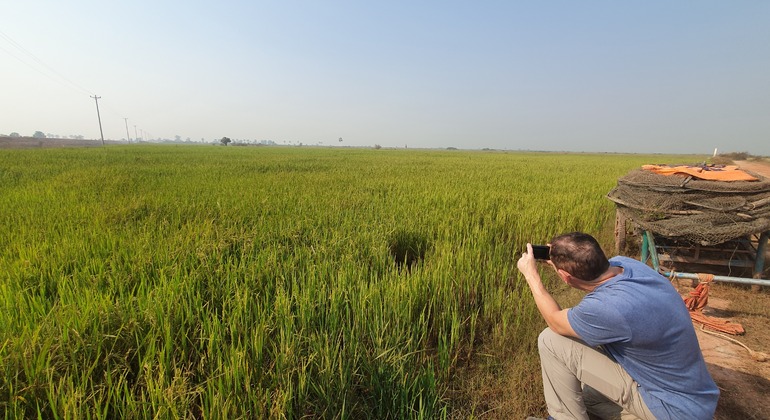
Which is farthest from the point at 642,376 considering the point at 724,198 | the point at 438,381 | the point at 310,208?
the point at 310,208

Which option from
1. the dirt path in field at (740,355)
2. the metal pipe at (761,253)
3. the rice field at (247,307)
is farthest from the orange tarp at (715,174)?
the rice field at (247,307)

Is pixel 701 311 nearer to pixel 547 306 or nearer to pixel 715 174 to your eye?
pixel 715 174

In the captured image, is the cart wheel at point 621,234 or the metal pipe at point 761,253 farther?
the cart wheel at point 621,234

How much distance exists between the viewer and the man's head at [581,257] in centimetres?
141

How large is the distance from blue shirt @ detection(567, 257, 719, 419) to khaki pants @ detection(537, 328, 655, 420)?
4.6 inches

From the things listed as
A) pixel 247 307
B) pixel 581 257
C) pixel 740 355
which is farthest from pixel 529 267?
pixel 740 355

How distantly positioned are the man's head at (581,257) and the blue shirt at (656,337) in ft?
0.26

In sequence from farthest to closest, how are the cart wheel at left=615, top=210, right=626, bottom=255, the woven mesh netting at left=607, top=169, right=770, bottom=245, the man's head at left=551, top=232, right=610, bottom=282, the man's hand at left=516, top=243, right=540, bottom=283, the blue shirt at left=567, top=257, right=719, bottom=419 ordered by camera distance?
1. the cart wheel at left=615, top=210, right=626, bottom=255
2. the woven mesh netting at left=607, top=169, right=770, bottom=245
3. the man's hand at left=516, top=243, right=540, bottom=283
4. the man's head at left=551, top=232, right=610, bottom=282
5. the blue shirt at left=567, top=257, right=719, bottom=419

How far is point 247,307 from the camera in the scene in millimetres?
1920

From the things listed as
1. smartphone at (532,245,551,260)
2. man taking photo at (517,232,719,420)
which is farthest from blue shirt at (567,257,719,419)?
smartphone at (532,245,551,260)

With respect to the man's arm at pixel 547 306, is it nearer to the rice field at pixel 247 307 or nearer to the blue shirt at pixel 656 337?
the blue shirt at pixel 656 337

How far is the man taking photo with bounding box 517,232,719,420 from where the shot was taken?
128 cm

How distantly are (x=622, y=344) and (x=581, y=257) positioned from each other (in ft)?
1.31

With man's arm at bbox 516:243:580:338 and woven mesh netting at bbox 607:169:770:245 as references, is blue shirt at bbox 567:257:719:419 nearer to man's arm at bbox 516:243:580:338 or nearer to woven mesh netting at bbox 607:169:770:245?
man's arm at bbox 516:243:580:338
